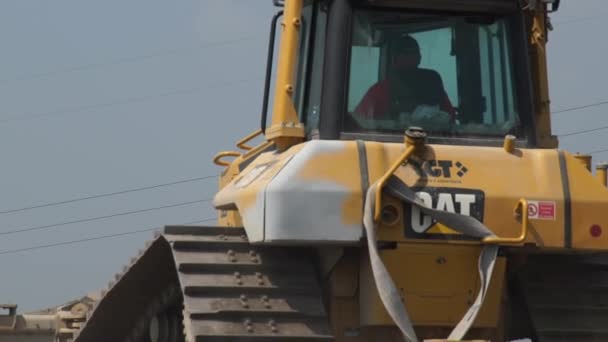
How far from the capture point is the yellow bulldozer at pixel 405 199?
8758 millimetres

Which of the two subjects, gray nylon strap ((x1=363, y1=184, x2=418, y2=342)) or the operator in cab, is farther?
the operator in cab

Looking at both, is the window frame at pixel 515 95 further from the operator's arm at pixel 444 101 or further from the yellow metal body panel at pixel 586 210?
the yellow metal body panel at pixel 586 210

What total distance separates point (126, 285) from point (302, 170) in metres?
2.34

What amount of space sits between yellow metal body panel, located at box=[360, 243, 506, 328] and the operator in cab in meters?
0.86

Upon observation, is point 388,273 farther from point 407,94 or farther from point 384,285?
point 407,94

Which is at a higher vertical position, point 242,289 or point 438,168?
point 438,168

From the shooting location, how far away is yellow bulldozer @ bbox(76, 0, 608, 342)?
28.7ft

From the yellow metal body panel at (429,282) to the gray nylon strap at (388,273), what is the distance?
11cm

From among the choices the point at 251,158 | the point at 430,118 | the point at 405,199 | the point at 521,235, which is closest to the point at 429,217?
the point at 405,199

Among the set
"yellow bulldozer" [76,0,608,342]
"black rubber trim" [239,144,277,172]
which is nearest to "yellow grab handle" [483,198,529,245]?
Answer: "yellow bulldozer" [76,0,608,342]

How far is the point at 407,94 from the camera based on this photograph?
376 inches

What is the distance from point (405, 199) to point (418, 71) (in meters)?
1.12

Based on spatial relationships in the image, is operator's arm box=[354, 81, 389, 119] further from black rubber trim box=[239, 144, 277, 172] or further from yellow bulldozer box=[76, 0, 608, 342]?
black rubber trim box=[239, 144, 277, 172]

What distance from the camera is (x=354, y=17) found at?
957 cm
